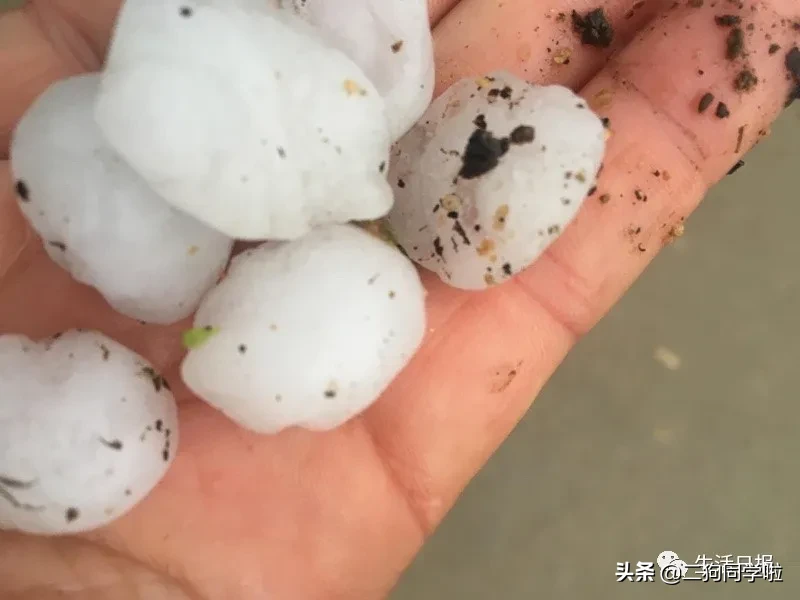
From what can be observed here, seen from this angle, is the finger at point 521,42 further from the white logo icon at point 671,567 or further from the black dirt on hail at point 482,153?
the white logo icon at point 671,567

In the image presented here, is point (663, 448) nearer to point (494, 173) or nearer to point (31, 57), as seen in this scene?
point (494, 173)

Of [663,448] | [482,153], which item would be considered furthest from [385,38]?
[663,448]

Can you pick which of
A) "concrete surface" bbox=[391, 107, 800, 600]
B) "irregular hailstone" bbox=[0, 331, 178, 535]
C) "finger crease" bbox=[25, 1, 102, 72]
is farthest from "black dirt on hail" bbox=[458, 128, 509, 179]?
"concrete surface" bbox=[391, 107, 800, 600]

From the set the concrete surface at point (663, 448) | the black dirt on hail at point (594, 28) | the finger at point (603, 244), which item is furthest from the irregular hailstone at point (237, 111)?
the concrete surface at point (663, 448)

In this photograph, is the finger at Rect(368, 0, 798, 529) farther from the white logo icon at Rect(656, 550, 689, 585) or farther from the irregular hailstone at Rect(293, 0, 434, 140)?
the white logo icon at Rect(656, 550, 689, 585)

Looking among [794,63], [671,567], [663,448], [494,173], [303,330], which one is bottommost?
[671,567]
